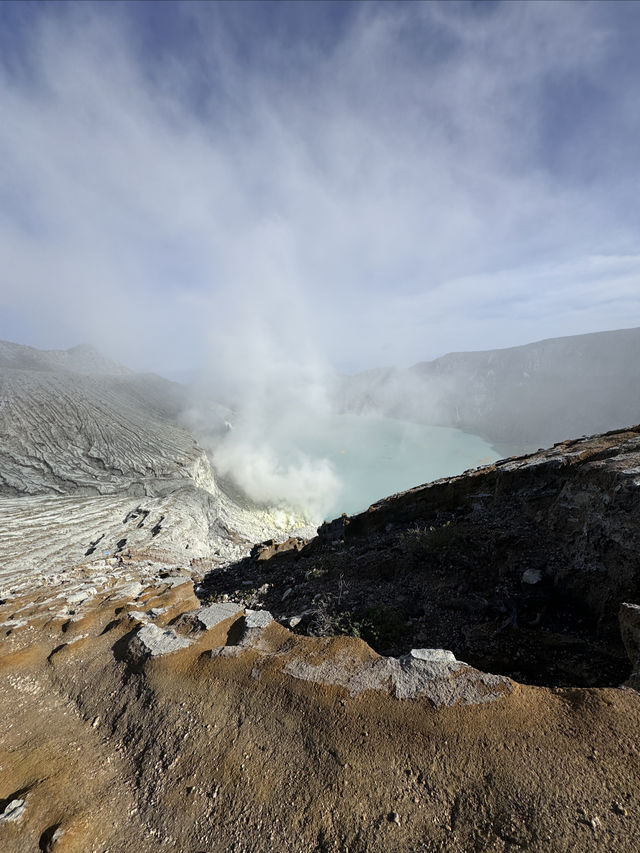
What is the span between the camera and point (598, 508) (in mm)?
7188

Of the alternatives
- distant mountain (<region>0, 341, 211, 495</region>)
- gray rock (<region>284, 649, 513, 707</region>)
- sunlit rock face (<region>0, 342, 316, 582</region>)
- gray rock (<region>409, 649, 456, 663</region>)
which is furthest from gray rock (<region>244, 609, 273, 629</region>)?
distant mountain (<region>0, 341, 211, 495</region>)

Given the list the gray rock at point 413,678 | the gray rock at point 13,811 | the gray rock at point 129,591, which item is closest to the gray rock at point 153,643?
Answer: the gray rock at point 13,811

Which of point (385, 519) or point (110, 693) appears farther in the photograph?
point (385, 519)

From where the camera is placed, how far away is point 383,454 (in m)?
99.2

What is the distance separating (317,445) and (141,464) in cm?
6735

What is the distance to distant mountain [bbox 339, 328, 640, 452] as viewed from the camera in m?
103

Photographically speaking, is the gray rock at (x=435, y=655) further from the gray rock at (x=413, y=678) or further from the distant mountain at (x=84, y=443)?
the distant mountain at (x=84, y=443)

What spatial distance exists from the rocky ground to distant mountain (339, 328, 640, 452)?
107 meters

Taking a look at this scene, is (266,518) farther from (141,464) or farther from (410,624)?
(410,624)

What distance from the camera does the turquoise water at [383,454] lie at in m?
74.4

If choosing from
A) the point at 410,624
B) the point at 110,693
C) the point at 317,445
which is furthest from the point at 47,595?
the point at 317,445

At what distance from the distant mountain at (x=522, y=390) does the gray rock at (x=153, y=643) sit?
366ft

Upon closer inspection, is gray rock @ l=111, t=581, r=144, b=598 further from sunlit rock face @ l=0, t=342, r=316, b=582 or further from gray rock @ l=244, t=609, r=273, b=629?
sunlit rock face @ l=0, t=342, r=316, b=582

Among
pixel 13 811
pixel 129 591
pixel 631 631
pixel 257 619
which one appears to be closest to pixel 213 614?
pixel 257 619
